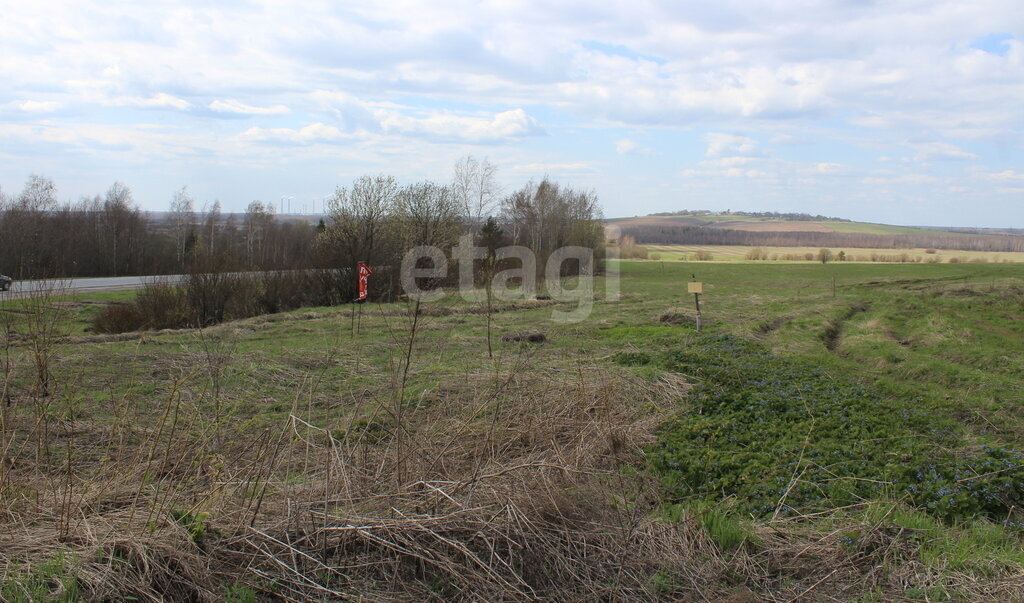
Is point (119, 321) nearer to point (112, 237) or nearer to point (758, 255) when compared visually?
point (112, 237)

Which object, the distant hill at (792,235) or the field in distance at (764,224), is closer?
the distant hill at (792,235)

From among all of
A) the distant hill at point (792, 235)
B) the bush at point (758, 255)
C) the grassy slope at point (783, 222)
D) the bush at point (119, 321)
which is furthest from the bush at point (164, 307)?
the grassy slope at point (783, 222)

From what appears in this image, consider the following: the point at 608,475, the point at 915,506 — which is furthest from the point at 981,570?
the point at 608,475

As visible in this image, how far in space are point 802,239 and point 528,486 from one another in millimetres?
107704

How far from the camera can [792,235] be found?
106m

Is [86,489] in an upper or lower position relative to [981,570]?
upper

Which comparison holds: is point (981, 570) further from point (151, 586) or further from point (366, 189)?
point (366, 189)

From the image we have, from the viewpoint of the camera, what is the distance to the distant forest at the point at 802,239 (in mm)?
94562

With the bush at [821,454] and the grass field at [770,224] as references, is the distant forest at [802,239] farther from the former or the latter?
the bush at [821,454]

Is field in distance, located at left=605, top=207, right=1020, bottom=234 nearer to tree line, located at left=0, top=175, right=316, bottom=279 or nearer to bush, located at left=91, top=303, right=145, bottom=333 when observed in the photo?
tree line, located at left=0, top=175, right=316, bottom=279

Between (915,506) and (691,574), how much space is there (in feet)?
7.18

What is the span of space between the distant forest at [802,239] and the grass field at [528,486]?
85.4 meters

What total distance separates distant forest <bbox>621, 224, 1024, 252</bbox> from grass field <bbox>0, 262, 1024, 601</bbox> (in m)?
85.4

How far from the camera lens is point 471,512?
396 cm
